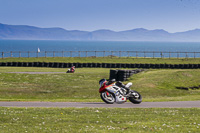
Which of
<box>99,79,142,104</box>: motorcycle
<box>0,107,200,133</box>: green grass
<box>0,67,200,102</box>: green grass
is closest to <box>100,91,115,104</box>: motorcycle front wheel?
<box>99,79,142,104</box>: motorcycle

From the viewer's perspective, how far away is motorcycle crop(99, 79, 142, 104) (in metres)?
19.9

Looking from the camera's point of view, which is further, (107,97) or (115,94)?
(107,97)

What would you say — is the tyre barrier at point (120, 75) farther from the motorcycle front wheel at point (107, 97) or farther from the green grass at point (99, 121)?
the green grass at point (99, 121)

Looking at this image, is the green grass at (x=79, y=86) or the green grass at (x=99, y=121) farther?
the green grass at (x=79, y=86)

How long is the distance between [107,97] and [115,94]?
0.58 metres

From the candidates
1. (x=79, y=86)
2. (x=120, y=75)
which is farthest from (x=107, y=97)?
(x=120, y=75)

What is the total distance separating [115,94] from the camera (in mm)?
19953

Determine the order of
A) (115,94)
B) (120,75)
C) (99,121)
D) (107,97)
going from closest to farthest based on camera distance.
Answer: (99,121) → (115,94) → (107,97) → (120,75)

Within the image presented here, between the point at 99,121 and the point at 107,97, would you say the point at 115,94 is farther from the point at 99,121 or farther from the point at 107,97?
the point at 99,121

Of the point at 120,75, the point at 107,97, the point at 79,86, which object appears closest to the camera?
the point at 107,97

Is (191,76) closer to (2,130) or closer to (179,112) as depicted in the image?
(179,112)

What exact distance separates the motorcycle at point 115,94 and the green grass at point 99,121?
311cm

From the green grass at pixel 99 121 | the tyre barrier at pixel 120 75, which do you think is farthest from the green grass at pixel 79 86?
the green grass at pixel 99 121

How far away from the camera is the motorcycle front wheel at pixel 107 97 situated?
66.0 feet
